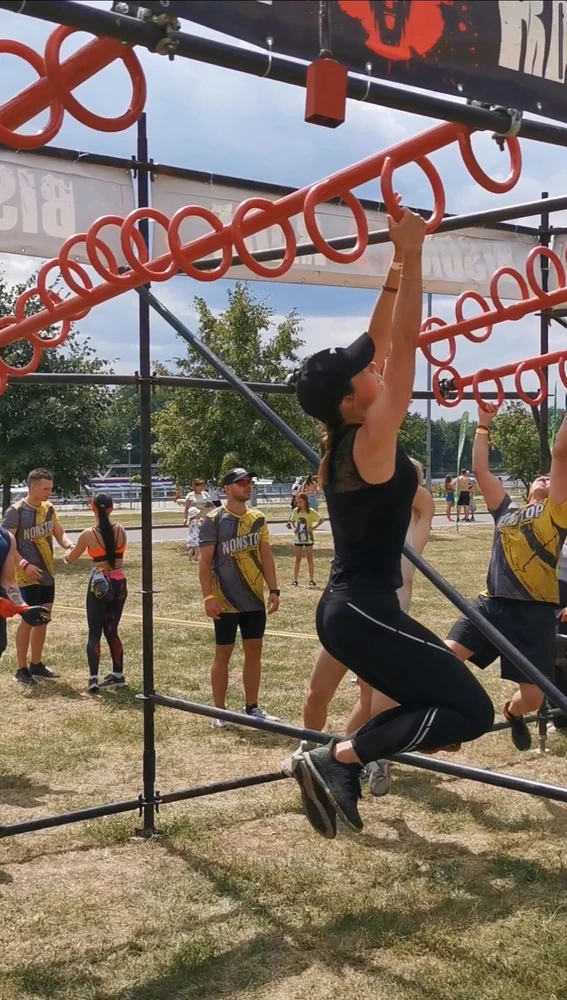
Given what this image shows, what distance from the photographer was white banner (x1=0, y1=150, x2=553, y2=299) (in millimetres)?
3939

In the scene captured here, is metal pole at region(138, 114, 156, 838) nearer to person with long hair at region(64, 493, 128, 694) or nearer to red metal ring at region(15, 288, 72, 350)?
red metal ring at region(15, 288, 72, 350)

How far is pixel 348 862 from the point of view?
4.34 meters

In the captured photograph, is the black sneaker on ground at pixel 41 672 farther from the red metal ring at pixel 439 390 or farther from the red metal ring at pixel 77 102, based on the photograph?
the red metal ring at pixel 77 102

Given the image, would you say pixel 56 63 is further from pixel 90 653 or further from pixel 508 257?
pixel 90 653

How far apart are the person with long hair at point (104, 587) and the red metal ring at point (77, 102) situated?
20.3ft

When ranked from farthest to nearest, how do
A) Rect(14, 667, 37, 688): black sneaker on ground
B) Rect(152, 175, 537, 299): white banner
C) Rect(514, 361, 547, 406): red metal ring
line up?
1. Rect(14, 667, 37, 688): black sneaker on ground
2. Rect(514, 361, 547, 406): red metal ring
3. Rect(152, 175, 537, 299): white banner

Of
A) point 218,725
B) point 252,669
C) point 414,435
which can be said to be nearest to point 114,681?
point 218,725

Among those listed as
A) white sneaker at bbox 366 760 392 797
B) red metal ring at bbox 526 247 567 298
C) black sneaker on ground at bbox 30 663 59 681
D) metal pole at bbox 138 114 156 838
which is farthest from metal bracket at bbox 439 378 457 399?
black sneaker on ground at bbox 30 663 59 681

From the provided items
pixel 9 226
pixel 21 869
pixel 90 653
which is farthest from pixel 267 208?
pixel 90 653

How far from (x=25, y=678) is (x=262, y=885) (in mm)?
4781

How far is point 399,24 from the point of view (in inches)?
74.0

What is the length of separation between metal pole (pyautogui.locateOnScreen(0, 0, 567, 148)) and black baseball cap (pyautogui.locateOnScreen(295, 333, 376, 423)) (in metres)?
0.75

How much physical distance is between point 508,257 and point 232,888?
11.9 feet

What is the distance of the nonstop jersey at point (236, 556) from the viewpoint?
687 cm
